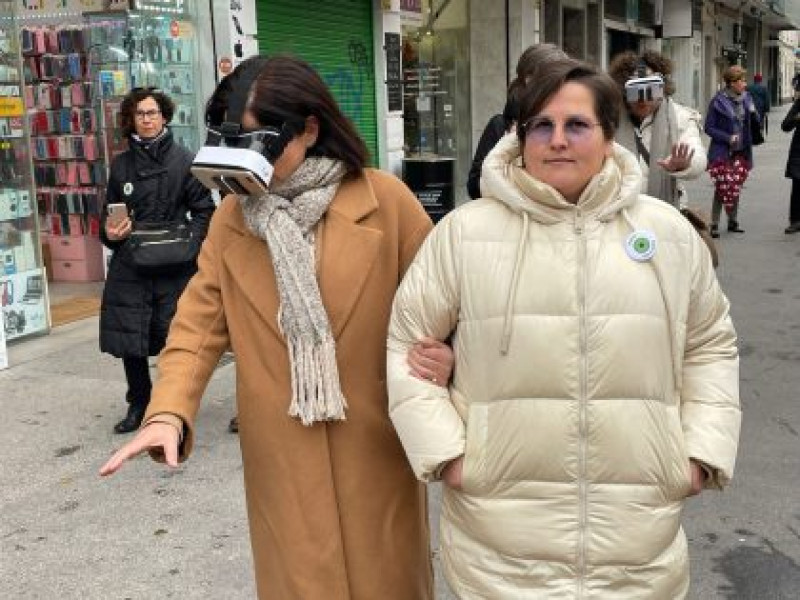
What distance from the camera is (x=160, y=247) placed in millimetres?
4758

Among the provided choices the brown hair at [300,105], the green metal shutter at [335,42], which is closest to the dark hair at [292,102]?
the brown hair at [300,105]

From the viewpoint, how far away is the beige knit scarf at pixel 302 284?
6.88 ft

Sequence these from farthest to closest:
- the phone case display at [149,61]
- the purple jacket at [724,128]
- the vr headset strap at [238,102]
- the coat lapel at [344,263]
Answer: the purple jacket at [724,128] < the phone case display at [149,61] < the coat lapel at [344,263] < the vr headset strap at [238,102]

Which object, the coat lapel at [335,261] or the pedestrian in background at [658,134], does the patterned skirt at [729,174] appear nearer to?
the pedestrian in background at [658,134]

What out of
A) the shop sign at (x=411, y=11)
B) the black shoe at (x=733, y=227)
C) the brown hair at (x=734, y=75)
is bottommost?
the black shoe at (x=733, y=227)

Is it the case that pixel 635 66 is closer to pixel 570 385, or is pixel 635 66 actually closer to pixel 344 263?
pixel 344 263

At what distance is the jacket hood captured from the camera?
1851 mm

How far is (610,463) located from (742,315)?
19.5 ft

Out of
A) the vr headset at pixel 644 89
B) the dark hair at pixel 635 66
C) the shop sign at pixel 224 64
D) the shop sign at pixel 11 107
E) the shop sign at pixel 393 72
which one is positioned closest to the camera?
the vr headset at pixel 644 89

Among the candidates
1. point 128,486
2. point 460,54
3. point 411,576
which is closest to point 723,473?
point 411,576

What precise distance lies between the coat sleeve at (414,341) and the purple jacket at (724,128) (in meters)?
9.36

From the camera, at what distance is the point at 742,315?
24.2 feet

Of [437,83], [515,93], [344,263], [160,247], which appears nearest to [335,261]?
[344,263]

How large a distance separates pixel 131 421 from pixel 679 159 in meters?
3.13
